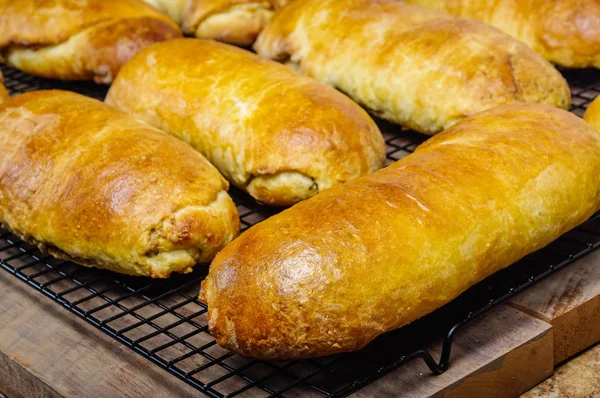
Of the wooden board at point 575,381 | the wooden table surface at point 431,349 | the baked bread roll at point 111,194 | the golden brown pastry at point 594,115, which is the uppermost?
the golden brown pastry at point 594,115

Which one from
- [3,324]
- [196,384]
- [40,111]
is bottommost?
[3,324]

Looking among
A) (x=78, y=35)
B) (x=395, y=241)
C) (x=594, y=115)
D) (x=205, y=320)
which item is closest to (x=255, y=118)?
(x=205, y=320)

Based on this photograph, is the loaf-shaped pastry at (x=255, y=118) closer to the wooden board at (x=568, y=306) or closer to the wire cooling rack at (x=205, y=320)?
the wire cooling rack at (x=205, y=320)

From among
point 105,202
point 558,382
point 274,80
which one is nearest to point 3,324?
point 105,202

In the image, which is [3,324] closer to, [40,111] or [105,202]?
[105,202]

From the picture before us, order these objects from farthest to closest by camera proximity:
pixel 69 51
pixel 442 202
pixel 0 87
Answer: pixel 69 51 < pixel 0 87 < pixel 442 202

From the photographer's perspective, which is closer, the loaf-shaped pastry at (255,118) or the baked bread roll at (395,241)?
the baked bread roll at (395,241)

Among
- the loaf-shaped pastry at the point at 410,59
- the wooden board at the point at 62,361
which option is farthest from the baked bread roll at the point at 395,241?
the loaf-shaped pastry at the point at 410,59
